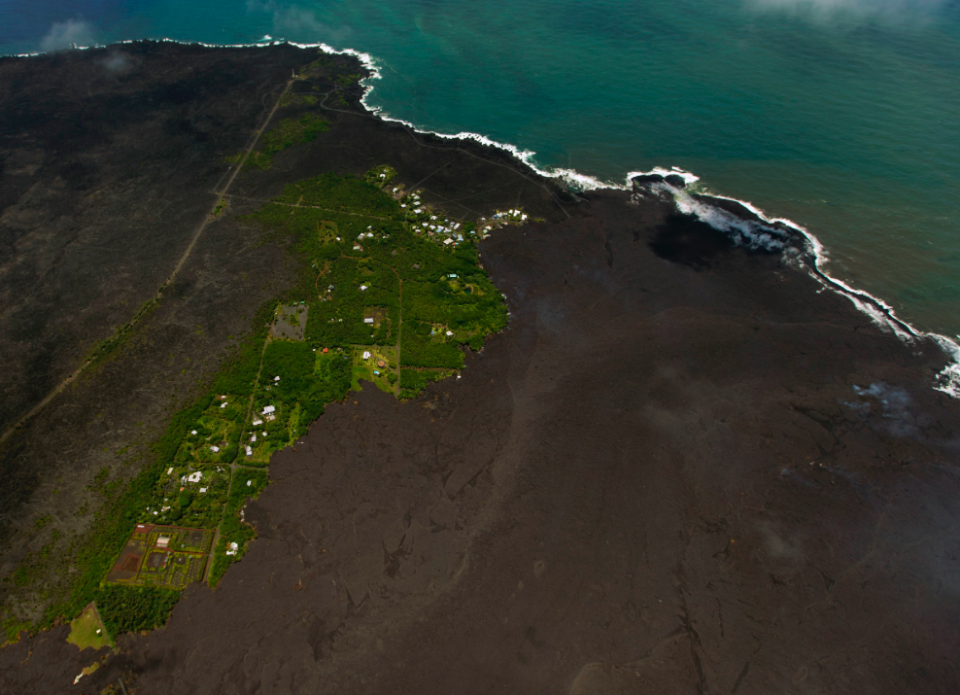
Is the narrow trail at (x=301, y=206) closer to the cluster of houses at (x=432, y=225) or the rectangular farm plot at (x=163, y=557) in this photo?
the cluster of houses at (x=432, y=225)

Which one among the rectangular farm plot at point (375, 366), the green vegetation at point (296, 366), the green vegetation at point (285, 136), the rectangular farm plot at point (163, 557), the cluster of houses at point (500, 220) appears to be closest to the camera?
the rectangular farm plot at point (163, 557)

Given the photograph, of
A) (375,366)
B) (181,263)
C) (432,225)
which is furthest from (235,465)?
(432,225)

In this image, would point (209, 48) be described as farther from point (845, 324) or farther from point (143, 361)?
point (845, 324)

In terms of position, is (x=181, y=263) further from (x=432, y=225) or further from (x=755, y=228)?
(x=755, y=228)

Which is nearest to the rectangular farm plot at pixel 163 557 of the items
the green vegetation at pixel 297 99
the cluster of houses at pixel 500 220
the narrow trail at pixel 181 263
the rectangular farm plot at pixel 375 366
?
the narrow trail at pixel 181 263

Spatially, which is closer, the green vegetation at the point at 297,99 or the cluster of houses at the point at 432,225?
the cluster of houses at the point at 432,225

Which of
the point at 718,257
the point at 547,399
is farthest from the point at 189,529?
the point at 718,257

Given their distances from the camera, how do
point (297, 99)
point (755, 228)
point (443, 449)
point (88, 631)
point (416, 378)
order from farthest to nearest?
point (297, 99)
point (755, 228)
point (416, 378)
point (443, 449)
point (88, 631)

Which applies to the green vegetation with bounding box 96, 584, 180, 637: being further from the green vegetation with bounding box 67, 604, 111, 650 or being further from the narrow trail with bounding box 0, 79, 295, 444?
the narrow trail with bounding box 0, 79, 295, 444
